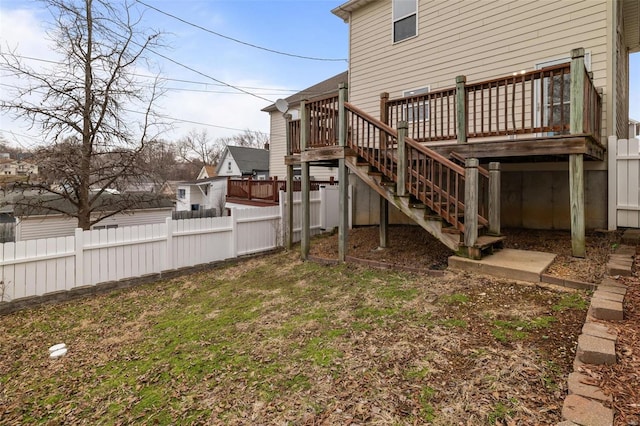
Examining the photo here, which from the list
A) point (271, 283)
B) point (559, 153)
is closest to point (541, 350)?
point (559, 153)

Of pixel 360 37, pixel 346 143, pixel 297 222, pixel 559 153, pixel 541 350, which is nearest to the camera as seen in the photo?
pixel 541 350

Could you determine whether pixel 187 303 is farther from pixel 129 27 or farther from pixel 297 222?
pixel 129 27

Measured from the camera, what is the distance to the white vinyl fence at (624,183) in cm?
589

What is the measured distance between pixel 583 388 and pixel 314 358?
193 centimetres

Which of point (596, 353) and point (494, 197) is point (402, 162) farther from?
point (596, 353)

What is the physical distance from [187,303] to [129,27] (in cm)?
864

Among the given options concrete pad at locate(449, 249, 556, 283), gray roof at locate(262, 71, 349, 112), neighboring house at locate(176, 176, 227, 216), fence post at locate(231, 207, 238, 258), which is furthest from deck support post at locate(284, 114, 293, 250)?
neighboring house at locate(176, 176, 227, 216)

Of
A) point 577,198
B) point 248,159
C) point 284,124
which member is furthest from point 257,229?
point 248,159

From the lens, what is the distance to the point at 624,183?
19.6 ft

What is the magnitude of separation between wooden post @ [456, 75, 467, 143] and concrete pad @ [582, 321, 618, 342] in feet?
11.8

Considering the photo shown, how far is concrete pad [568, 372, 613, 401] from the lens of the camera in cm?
196

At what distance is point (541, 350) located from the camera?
2670 mm

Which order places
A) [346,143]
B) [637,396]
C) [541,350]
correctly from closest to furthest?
[637,396] < [541,350] < [346,143]

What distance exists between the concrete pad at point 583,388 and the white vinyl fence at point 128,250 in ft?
22.0
